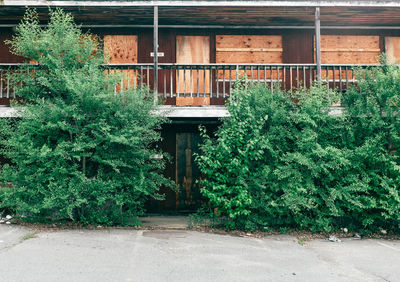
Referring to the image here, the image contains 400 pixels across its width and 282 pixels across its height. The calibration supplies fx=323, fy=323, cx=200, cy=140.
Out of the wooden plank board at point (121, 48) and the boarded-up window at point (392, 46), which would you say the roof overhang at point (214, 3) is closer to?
the wooden plank board at point (121, 48)

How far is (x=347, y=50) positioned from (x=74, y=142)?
33.6 feet

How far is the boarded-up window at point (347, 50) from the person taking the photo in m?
12.2

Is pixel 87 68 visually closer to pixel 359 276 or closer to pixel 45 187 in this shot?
pixel 45 187

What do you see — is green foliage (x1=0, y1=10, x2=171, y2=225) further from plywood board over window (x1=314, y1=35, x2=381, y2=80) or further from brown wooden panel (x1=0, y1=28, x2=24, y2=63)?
plywood board over window (x1=314, y1=35, x2=381, y2=80)

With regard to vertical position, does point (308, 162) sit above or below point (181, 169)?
above

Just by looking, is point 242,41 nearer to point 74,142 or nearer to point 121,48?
point 121,48

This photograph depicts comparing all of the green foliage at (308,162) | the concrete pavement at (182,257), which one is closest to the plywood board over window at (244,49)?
the green foliage at (308,162)

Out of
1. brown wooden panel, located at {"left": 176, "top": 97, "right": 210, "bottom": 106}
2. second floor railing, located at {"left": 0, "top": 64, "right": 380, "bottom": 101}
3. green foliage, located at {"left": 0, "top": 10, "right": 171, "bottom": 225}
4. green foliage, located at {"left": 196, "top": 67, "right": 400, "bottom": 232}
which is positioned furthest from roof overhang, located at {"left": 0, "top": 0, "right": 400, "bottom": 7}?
brown wooden panel, located at {"left": 176, "top": 97, "right": 210, "bottom": 106}

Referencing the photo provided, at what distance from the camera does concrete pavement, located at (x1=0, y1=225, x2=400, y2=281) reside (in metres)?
5.09

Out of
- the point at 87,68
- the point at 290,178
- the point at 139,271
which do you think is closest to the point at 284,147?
the point at 290,178

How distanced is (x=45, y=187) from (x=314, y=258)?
6192 mm

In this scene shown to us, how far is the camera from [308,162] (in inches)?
299

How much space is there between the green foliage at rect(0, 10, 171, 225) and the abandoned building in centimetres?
273

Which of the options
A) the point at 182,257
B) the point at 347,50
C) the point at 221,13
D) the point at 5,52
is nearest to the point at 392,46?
the point at 347,50
